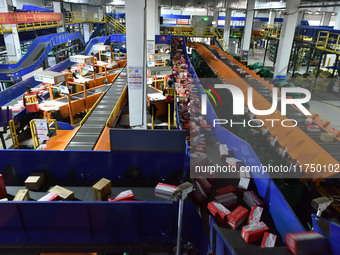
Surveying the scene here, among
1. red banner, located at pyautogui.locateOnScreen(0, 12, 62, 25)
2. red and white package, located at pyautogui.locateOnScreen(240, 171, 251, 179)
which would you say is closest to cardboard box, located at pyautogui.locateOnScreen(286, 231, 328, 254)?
red and white package, located at pyautogui.locateOnScreen(240, 171, 251, 179)

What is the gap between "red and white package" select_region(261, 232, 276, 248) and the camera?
3798 mm

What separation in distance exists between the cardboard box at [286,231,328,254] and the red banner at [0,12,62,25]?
15.7 meters

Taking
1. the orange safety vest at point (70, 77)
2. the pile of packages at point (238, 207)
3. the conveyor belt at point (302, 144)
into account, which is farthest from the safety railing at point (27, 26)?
the pile of packages at point (238, 207)

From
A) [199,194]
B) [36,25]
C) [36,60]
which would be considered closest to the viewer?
[199,194]

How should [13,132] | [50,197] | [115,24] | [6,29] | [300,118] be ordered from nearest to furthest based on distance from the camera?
[50,197], [300,118], [13,132], [6,29], [115,24]

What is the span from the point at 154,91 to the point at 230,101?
3.09 meters

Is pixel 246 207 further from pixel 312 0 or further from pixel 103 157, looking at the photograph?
pixel 312 0

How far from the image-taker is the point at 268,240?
3.83 m

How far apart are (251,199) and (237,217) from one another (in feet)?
2.17

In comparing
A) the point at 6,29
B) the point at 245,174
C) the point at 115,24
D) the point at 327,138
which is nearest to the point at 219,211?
the point at 245,174

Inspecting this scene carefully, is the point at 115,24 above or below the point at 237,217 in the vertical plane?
above

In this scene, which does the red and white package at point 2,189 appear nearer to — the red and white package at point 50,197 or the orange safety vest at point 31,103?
the red and white package at point 50,197

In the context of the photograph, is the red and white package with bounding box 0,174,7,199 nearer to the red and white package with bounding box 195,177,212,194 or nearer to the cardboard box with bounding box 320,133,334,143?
the red and white package with bounding box 195,177,212,194

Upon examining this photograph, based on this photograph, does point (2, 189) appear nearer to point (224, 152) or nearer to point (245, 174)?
point (245, 174)
